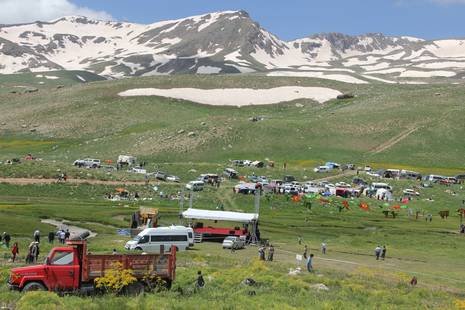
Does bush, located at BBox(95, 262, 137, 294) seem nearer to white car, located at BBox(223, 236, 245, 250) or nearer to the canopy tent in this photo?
white car, located at BBox(223, 236, 245, 250)

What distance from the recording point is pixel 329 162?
130750mm

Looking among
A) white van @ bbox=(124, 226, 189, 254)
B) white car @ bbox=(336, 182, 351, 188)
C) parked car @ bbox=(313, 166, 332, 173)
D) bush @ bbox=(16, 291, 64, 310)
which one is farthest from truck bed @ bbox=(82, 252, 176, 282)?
parked car @ bbox=(313, 166, 332, 173)

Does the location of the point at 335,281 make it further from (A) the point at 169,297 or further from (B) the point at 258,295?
(A) the point at 169,297

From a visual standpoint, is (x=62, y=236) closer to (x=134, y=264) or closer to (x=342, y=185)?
(x=134, y=264)

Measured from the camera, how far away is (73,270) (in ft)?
93.7

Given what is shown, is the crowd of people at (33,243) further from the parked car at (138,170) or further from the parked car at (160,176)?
the parked car at (138,170)

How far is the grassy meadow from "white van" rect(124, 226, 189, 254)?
2.18 metres

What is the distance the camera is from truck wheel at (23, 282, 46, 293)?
27.6 m

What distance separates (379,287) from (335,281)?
2616 millimetres

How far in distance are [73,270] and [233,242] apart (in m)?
27.7

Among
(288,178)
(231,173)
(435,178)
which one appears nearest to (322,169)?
(288,178)

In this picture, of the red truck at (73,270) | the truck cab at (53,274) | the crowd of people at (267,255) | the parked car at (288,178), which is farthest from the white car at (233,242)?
the parked car at (288,178)

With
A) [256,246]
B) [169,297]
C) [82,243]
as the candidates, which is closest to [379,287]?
[169,297]

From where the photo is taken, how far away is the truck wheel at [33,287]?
27.6 metres
